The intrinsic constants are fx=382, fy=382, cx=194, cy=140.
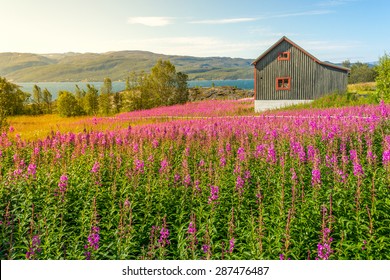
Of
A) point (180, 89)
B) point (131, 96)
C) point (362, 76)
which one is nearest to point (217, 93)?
point (180, 89)

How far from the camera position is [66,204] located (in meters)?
7.49

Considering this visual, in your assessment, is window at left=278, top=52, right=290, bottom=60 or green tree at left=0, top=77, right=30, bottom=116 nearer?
window at left=278, top=52, right=290, bottom=60

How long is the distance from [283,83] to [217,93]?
21.9 m

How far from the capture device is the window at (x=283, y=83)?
36.6 m

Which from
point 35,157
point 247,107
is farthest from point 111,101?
point 35,157

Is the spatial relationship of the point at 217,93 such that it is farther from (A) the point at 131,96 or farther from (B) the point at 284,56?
(B) the point at 284,56

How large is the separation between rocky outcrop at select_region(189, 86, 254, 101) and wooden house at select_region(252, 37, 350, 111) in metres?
17.5

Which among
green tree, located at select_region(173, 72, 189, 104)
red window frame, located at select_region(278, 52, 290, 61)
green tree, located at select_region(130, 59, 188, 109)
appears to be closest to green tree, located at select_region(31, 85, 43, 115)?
green tree, located at select_region(130, 59, 188, 109)

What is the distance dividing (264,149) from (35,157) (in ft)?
20.5

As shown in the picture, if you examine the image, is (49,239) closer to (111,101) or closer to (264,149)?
(264,149)

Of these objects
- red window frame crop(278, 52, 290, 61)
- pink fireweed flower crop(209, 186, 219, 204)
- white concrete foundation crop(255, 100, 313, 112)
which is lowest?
pink fireweed flower crop(209, 186, 219, 204)

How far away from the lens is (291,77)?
36469 mm

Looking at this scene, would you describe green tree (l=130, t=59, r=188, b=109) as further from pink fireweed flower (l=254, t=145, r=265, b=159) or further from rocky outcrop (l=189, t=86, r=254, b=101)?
pink fireweed flower (l=254, t=145, r=265, b=159)

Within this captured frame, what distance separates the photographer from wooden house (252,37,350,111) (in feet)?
117
